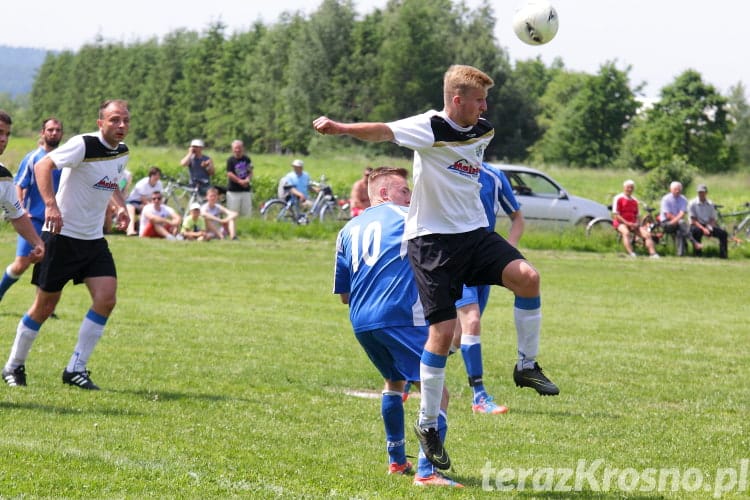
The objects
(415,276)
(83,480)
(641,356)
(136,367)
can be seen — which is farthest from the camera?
(641,356)

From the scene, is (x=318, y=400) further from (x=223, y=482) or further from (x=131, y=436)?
(x=223, y=482)

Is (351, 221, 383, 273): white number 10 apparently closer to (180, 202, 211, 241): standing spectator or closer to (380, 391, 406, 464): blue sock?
(380, 391, 406, 464): blue sock

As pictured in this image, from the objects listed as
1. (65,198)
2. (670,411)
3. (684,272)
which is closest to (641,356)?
(670,411)

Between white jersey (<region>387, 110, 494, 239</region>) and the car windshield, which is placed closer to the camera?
white jersey (<region>387, 110, 494, 239</region>)

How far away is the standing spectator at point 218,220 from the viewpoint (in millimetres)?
24625

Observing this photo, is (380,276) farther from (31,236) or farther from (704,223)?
Answer: (704,223)

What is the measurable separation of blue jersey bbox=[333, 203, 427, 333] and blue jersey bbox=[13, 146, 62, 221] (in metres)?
6.43

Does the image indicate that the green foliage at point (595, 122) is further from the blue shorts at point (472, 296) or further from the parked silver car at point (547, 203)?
the blue shorts at point (472, 296)

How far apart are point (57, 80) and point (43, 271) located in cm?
14682

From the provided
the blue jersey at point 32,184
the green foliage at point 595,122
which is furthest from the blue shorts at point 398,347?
the green foliage at point 595,122

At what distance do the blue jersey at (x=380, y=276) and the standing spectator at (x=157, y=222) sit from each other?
18.0 metres

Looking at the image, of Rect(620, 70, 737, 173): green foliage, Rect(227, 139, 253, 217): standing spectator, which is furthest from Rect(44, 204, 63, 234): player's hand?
Rect(620, 70, 737, 173): green foliage

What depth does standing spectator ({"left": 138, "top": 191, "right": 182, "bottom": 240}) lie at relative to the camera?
77.8 ft

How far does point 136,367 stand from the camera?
9.80m
